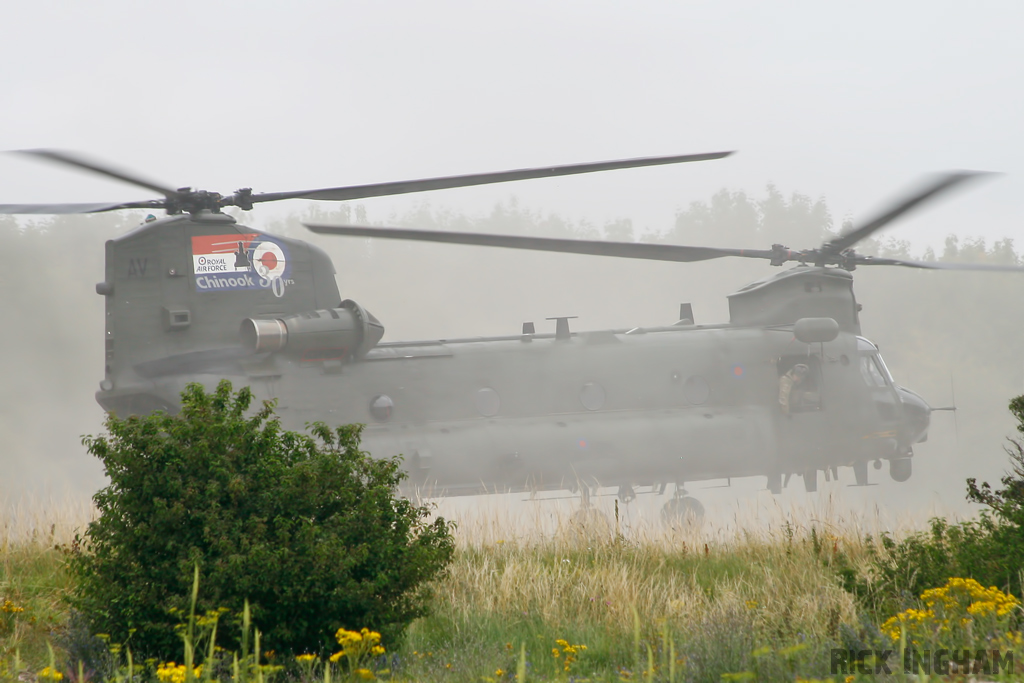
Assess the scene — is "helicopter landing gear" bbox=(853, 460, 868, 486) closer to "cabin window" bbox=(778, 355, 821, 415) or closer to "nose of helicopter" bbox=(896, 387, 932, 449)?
"nose of helicopter" bbox=(896, 387, 932, 449)

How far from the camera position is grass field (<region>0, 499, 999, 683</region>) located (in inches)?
159

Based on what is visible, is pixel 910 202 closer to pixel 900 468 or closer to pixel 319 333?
pixel 900 468

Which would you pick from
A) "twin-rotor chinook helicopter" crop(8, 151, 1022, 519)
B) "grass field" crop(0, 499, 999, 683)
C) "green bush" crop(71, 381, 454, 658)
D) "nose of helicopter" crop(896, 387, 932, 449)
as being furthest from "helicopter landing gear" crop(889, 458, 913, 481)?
"green bush" crop(71, 381, 454, 658)

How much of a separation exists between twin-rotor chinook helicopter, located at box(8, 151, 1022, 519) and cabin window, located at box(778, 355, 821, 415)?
0.03 m

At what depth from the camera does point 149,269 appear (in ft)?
31.6

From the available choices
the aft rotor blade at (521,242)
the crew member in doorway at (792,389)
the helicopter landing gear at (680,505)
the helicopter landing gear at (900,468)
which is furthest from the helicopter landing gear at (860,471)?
the aft rotor blade at (521,242)

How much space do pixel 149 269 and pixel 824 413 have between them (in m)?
9.13

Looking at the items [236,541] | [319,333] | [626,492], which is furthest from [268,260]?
[236,541]

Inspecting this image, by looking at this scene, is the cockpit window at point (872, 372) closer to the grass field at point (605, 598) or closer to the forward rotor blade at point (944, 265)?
the forward rotor blade at point (944, 265)

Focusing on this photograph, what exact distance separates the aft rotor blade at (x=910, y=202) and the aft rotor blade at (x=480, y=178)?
2454 mm

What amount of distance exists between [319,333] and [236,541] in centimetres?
600

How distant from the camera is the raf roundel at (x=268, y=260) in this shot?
9875 millimetres

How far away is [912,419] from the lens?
12070 mm

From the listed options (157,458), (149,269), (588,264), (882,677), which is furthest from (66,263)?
(882,677)
